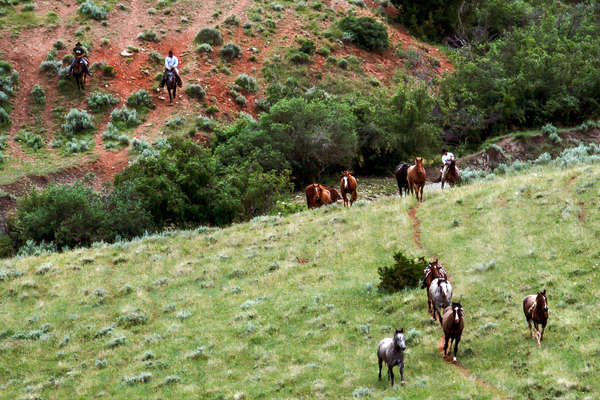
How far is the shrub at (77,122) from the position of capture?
4766 centimetres

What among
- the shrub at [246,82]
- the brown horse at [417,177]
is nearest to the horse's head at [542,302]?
the brown horse at [417,177]

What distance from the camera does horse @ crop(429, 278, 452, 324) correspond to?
16672 millimetres

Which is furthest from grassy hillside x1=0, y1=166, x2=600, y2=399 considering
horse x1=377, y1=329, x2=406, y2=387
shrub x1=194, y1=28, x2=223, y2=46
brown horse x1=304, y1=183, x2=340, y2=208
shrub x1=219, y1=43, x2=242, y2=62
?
shrub x1=194, y1=28, x2=223, y2=46

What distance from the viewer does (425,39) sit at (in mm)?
70938

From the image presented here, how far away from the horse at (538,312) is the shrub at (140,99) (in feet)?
→ 131

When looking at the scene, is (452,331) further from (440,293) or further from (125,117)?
(125,117)

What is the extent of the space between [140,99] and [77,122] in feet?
16.6

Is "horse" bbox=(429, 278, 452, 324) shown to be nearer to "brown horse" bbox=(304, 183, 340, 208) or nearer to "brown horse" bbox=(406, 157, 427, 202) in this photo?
"brown horse" bbox=(406, 157, 427, 202)

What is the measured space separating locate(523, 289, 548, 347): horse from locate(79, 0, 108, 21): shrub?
52060 millimetres

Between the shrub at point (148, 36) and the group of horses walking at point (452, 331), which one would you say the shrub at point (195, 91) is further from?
the group of horses walking at point (452, 331)

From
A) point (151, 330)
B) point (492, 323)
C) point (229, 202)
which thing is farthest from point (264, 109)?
point (492, 323)

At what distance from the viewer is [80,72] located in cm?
5066

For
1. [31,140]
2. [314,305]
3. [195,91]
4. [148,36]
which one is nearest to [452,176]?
[314,305]

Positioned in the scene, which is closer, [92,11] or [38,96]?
[38,96]
